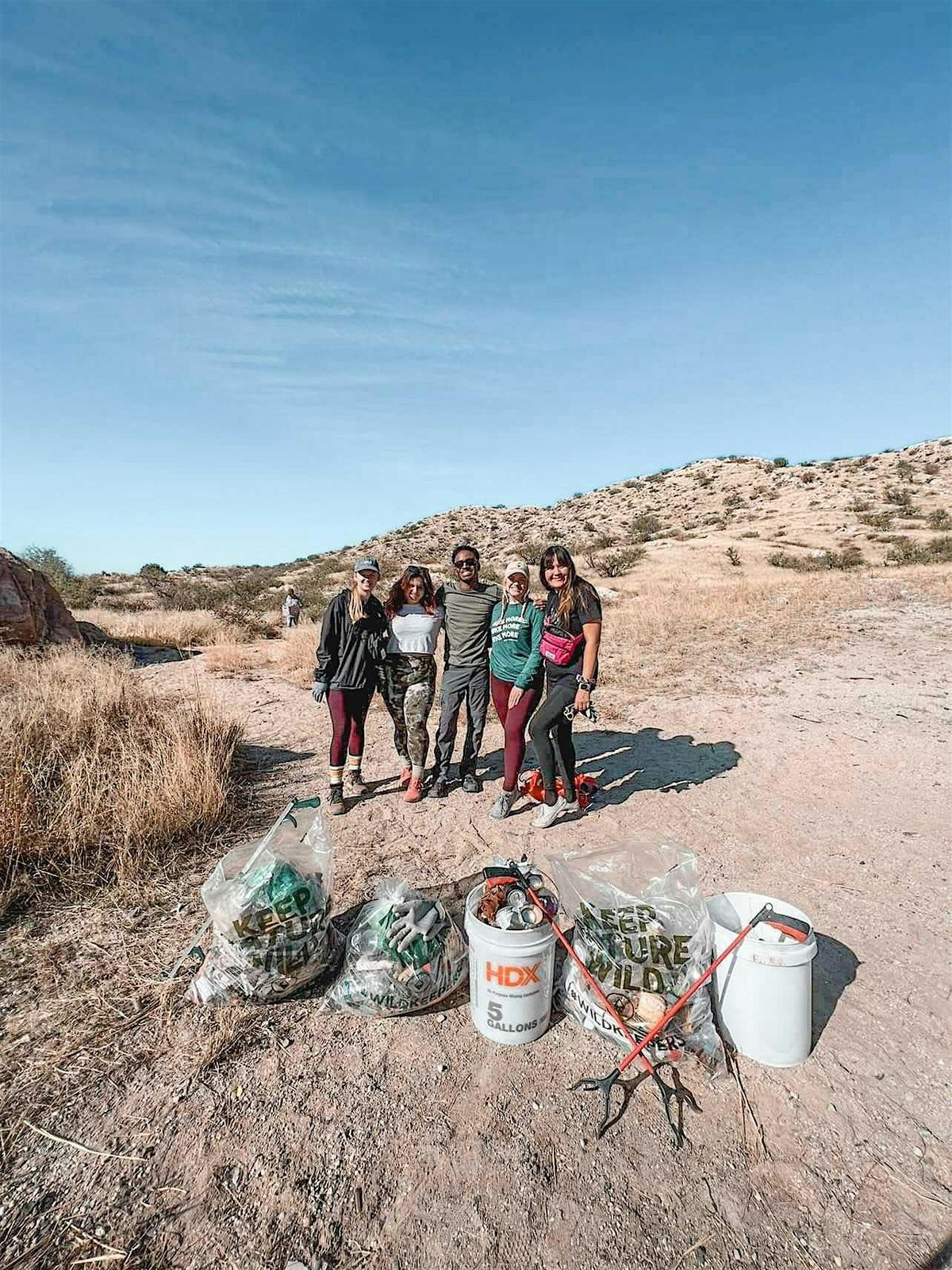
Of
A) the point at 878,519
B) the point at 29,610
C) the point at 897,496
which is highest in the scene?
the point at 897,496

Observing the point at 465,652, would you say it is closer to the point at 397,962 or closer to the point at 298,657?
the point at 397,962

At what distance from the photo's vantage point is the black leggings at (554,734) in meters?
4.46

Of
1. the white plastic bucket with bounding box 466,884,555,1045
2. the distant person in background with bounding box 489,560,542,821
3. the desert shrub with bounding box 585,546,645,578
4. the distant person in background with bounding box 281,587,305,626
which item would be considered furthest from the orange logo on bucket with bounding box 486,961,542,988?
the desert shrub with bounding box 585,546,645,578

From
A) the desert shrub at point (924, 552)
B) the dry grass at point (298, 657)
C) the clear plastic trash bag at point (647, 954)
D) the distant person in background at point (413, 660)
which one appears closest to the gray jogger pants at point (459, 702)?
the distant person in background at point (413, 660)

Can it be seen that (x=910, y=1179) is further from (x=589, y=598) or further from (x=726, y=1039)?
(x=589, y=598)

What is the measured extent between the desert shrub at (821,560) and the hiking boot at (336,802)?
1816 cm

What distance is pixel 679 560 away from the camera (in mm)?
21578

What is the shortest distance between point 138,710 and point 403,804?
2.99 metres

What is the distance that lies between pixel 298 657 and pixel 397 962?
8.88m

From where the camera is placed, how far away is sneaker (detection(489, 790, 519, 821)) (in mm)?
4730

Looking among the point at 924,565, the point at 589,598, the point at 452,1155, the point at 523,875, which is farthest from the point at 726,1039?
the point at 924,565

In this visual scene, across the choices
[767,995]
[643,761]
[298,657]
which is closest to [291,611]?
[298,657]

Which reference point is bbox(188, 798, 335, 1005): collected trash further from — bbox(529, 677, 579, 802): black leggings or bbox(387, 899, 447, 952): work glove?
bbox(529, 677, 579, 802): black leggings

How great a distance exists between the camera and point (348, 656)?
15.8 ft
